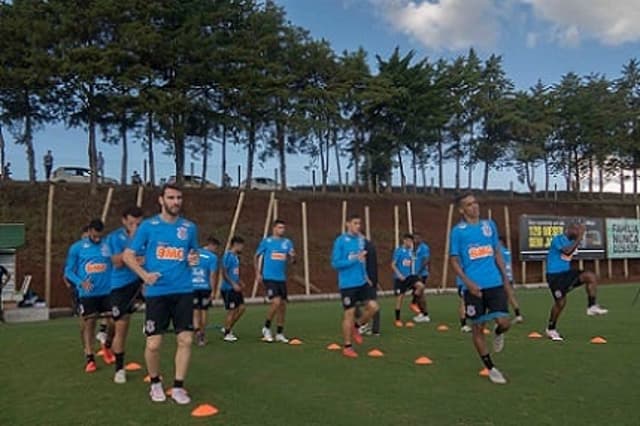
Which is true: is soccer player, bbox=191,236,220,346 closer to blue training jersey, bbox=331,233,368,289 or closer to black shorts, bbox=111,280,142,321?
blue training jersey, bbox=331,233,368,289

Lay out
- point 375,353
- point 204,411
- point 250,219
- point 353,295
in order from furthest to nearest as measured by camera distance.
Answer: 1. point 250,219
2. point 353,295
3. point 375,353
4. point 204,411

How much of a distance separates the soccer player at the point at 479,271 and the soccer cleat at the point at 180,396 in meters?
3.30

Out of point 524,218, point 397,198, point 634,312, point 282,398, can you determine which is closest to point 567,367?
point 282,398

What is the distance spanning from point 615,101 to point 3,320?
41961mm

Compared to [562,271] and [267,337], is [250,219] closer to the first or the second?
[267,337]

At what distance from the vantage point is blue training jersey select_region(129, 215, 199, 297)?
6.88m

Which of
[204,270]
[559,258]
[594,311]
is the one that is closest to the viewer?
[204,270]

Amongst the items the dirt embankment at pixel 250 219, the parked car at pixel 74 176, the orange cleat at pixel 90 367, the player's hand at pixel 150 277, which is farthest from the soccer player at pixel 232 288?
the parked car at pixel 74 176

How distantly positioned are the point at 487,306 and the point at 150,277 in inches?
150

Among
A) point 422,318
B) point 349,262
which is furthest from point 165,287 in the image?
point 422,318

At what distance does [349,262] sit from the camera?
1020cm

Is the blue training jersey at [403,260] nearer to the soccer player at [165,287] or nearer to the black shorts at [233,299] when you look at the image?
the black shorts at [233,299]

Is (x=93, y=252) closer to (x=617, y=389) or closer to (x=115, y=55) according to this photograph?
(x=617, y=389)

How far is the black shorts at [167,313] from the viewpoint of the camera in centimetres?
685
